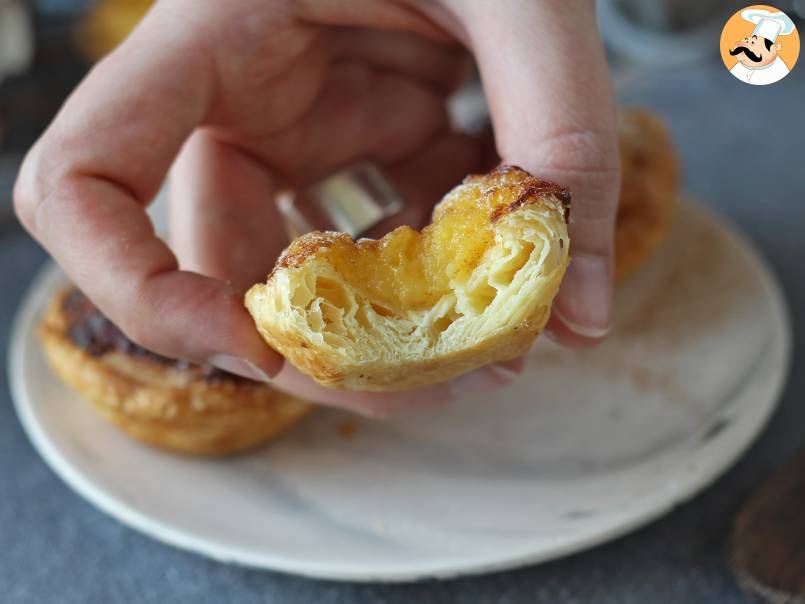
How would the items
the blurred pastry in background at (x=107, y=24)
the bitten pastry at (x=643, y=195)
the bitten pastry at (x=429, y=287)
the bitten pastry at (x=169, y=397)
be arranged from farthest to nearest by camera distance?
1. the blurred pastry in background at (x=107, y=24)
2. the bitten pastry at (x=643, y=195)
3. the bitten pastry at (x=169, y=397)
4. the bitten pastry at (x=429, y=287)

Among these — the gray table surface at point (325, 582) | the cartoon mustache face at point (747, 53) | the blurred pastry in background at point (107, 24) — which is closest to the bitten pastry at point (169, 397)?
the gray table surface at point (325, 582)

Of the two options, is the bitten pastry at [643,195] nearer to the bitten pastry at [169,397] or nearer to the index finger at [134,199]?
the bitten pastry at [169,397]

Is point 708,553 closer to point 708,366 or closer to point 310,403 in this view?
point 708,366

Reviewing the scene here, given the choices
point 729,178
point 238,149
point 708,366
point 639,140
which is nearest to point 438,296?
point 238,149

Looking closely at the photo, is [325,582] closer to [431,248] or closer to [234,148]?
[431,248]

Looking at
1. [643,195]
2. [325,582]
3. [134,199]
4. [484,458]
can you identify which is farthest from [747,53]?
[325,582]

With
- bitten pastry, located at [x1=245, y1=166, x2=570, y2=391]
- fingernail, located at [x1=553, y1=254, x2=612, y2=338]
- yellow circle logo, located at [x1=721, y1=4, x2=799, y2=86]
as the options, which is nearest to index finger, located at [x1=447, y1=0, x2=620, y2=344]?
fingernail, located at [x1=553, y1=254, x2=612, y2=338]

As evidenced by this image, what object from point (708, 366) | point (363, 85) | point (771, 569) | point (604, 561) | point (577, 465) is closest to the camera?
point (771, 569)
